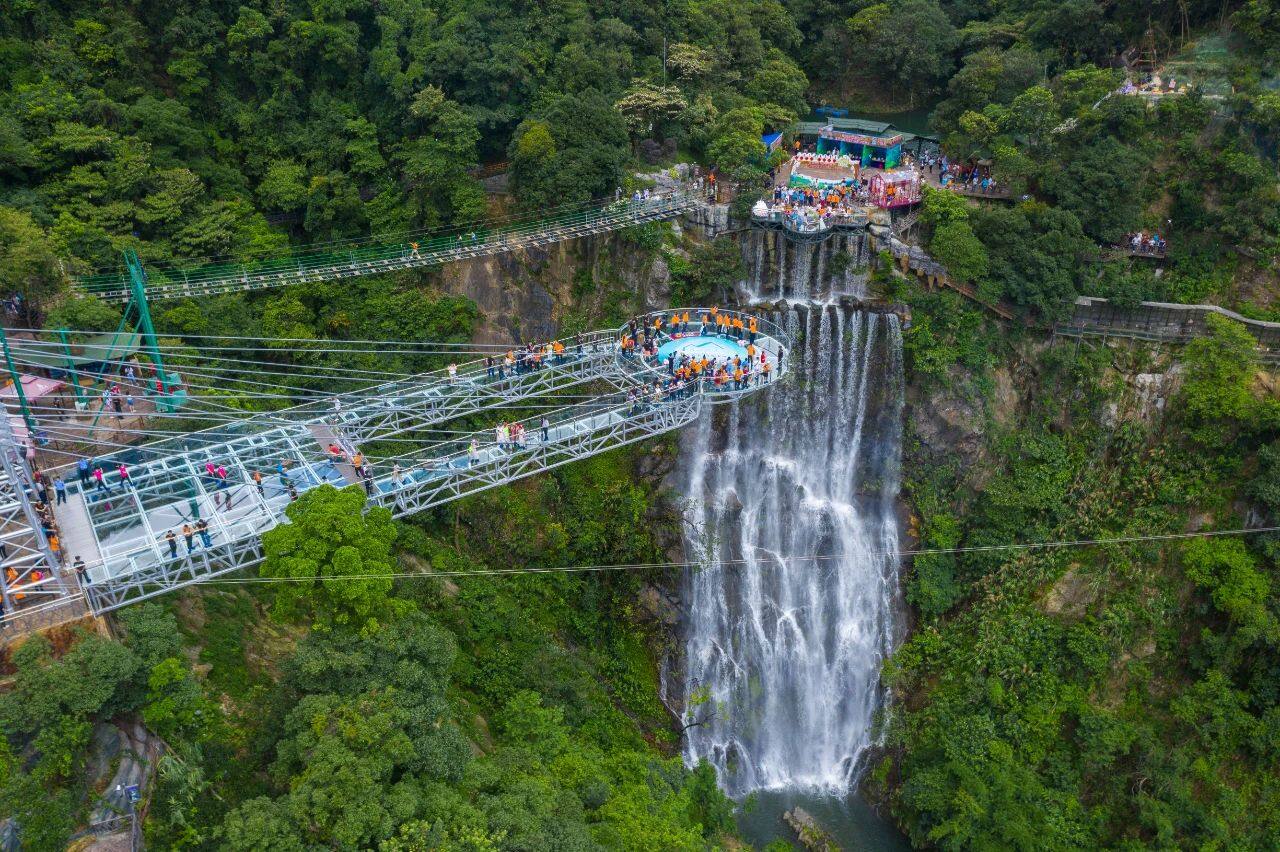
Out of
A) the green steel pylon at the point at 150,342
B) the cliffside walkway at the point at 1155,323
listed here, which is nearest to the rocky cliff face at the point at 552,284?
the green steel pylon at the point at 150,342

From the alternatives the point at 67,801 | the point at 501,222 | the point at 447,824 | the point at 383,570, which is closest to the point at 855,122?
the point at 501,222

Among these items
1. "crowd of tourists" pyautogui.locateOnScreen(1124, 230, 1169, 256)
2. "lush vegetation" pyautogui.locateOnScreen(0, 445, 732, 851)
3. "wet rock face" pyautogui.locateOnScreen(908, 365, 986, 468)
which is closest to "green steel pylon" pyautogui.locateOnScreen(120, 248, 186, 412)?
"lush vegetation" pyautogui.locateOnScreen(0, 445, 732, 851)

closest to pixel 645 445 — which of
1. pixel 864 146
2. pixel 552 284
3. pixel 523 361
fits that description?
pixel 523 361

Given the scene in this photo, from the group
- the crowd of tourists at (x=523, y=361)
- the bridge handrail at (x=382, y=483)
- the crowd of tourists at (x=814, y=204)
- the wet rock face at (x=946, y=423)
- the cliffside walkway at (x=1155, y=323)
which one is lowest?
the wet rock face at (x=946, y=423)

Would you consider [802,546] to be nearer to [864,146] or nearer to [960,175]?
[960,175]

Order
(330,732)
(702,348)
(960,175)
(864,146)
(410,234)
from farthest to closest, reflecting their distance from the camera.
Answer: (864,146)
(960,175)
(410,234)
(702,348)
(330,732)

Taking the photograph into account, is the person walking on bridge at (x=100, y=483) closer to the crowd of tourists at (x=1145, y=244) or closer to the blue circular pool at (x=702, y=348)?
the blue circular pool at (x=702, y=348)
